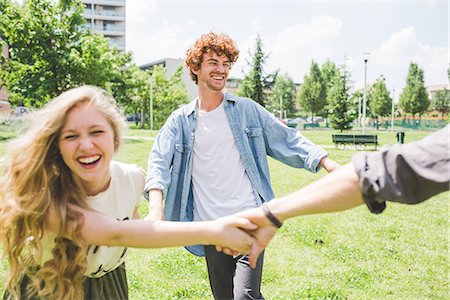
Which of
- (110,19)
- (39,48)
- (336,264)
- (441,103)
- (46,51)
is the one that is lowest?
(336,264)

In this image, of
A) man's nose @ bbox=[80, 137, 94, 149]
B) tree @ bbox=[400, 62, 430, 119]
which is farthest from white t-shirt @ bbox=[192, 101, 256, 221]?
tree @ bbox=[400, 62, 430, 119]

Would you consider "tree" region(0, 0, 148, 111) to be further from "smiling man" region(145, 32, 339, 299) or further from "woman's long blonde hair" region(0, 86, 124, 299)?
"woman's long blonde hair" region(0, 86, 124, 299)

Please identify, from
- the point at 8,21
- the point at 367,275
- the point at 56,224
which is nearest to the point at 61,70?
the point at 8,21

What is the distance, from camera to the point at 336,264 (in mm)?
5543

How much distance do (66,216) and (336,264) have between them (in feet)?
12.7

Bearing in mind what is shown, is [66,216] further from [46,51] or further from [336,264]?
[46,51]

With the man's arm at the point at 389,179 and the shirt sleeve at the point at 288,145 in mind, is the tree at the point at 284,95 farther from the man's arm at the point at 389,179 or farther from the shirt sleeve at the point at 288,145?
the man's arm at the point at 389,179

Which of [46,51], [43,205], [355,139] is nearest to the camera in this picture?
[43,205]

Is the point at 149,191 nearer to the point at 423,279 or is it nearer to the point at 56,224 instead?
the point at 56,224

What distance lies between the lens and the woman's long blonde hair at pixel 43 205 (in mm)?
2393

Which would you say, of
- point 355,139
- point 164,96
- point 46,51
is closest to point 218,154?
point 355,139

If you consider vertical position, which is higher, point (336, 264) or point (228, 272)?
point (228, 272)

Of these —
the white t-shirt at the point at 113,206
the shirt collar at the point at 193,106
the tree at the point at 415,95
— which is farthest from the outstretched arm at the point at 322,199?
the tree at the point at 415,95

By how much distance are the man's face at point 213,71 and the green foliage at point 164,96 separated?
40011 mm
